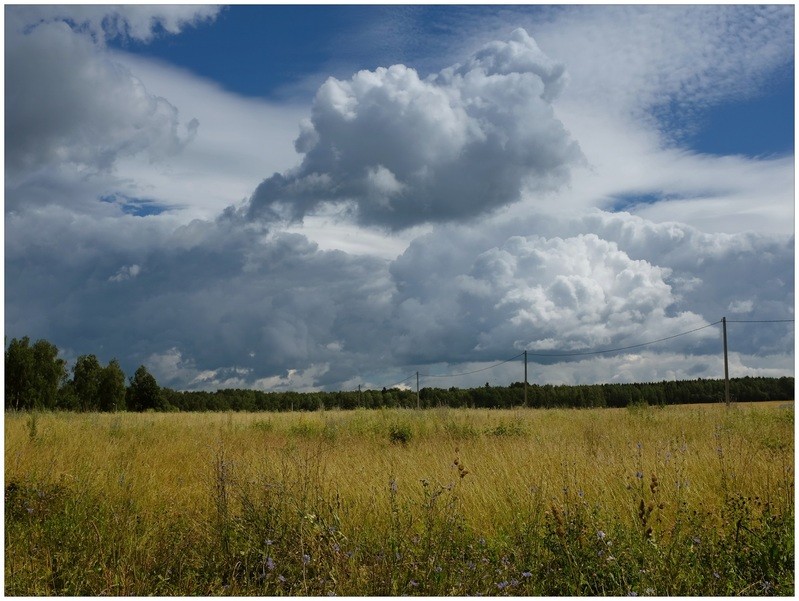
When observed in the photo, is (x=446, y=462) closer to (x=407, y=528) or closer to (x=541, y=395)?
(x=407, y=528)

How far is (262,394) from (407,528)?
302 ft

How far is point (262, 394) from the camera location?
309 ft

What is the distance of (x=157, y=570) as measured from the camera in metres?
5.06

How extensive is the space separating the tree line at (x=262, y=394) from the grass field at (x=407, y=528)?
20.3m

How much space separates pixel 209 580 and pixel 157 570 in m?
0.45

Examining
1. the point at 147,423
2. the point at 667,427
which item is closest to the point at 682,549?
the point at 667,427

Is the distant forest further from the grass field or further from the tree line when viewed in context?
the grass field

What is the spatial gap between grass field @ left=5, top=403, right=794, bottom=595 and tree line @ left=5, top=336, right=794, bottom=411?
20.3 m

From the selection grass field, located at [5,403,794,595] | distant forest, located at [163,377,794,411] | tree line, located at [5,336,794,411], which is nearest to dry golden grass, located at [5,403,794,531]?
grass field, located at [5,403,794,595]

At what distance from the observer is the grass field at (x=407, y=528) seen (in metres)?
4.68

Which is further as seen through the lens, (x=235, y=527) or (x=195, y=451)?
(x=195, y=451)

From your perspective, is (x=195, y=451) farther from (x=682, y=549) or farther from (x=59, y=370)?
(x=59, y=370)

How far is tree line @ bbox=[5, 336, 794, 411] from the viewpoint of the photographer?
142 ft

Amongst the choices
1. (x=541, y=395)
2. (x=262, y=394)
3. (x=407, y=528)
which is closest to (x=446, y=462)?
(x=407, y=528)
